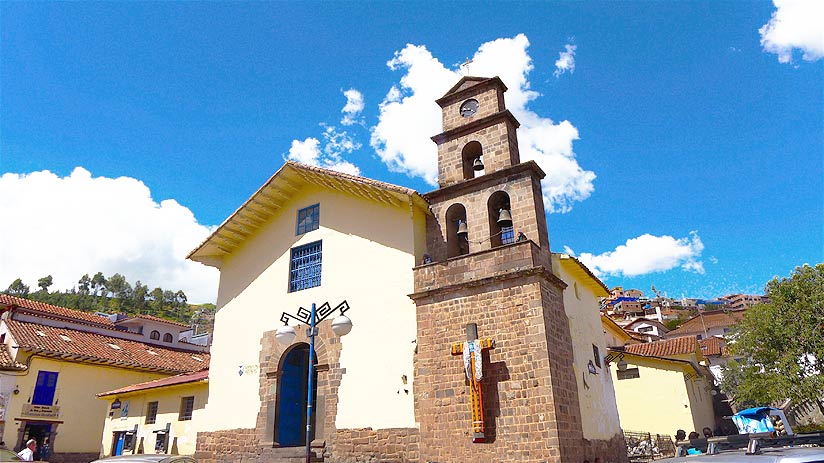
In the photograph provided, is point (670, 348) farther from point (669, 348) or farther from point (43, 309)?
point (43, 309)

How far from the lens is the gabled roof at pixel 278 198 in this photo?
51.6 ft

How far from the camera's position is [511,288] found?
13.1m

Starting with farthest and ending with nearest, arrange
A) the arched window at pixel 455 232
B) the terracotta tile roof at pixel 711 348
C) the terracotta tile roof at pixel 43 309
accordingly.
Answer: the terracotta tile roof at pixel 711 348, the terracotta tile roof at pixel 43 309, the arched window at pixel 455 232

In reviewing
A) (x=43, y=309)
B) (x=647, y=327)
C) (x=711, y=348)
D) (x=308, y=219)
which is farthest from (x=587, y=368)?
(x=647, y=327)

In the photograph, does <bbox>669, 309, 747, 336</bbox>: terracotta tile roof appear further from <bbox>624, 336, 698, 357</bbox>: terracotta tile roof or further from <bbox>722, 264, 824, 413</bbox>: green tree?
<bbox>722, 264, 824, 413</bbox>: green tree

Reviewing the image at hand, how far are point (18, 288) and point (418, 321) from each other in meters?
96.3

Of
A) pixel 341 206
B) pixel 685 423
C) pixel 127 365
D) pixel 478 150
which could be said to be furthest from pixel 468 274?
pixel 127 365

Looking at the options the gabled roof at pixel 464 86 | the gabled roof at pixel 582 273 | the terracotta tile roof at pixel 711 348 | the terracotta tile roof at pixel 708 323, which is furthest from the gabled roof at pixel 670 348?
the terracotta tile roof at pixel 708 323

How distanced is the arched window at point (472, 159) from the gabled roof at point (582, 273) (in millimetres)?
3401

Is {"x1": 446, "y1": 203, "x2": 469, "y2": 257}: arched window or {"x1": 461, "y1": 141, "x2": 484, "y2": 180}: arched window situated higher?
{"x1": 461, "y1": 141, "x2": 484, "y2": 180}: arched window

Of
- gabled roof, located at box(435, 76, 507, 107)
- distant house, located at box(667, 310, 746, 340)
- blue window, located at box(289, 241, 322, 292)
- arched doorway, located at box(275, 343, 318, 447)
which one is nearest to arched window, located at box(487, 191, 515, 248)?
gabled roof, located at box(435, 76, 507, 107)

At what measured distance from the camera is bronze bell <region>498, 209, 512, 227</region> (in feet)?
47.2

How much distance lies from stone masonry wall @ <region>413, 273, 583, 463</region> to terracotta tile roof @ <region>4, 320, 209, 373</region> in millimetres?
19278

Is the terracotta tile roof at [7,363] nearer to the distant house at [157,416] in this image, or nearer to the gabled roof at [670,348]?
the distant house at [157,416]
